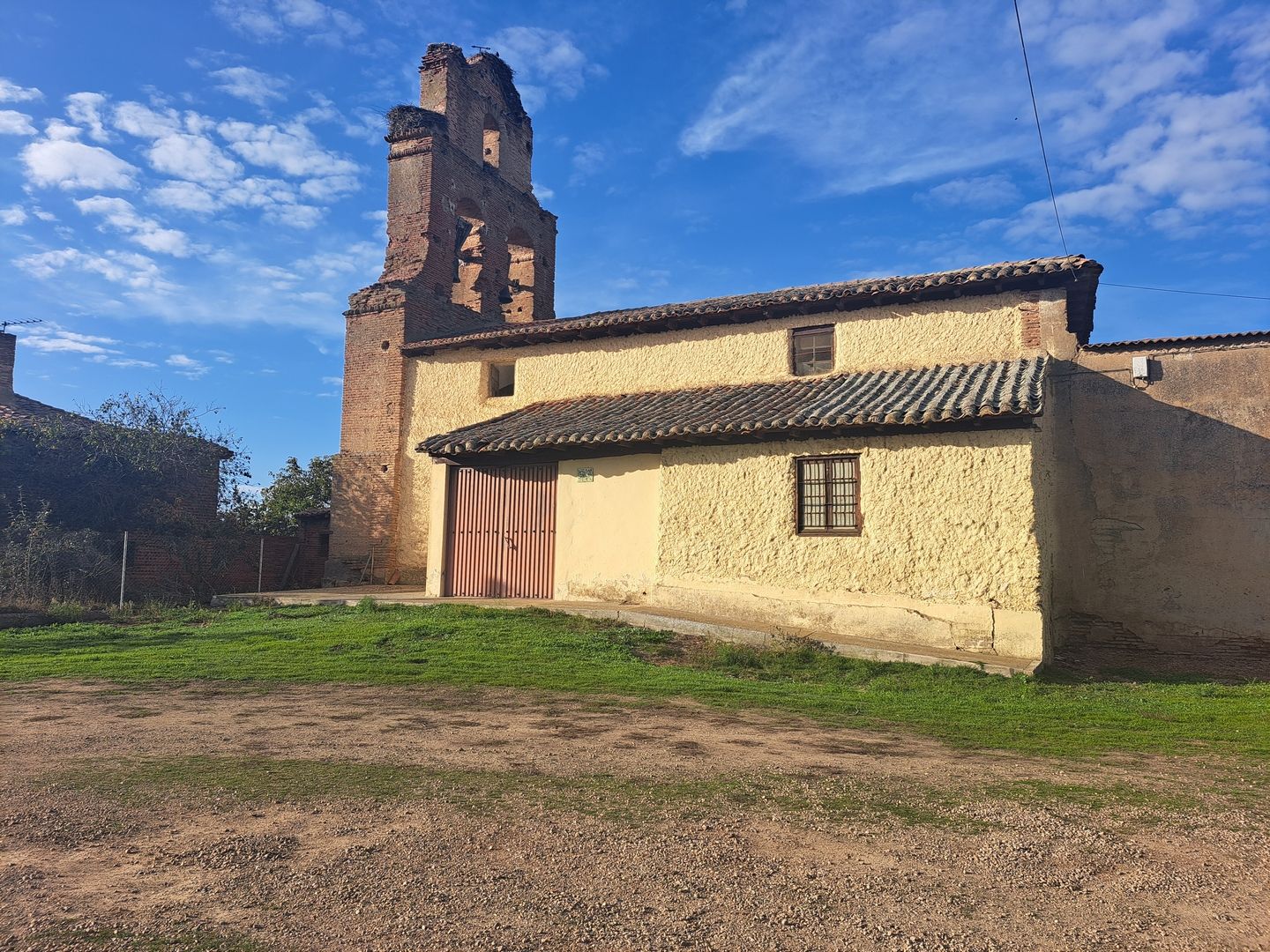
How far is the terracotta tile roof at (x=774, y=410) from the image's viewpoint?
9852mm

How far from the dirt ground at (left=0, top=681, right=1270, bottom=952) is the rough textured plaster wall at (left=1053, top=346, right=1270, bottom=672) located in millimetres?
6763

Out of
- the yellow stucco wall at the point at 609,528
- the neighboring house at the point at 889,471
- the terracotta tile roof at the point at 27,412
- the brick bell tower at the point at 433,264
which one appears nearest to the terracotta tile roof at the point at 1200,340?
the neighboring house at the point at 889,471

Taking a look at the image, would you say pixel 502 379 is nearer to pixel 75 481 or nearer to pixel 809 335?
pixel 809 335

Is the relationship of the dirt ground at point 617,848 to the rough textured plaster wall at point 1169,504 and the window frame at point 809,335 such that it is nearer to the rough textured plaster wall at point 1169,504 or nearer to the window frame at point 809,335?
the rough textured plaster wall at point 1169,504

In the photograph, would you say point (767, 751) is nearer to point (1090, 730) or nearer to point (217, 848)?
point (1090, 730)

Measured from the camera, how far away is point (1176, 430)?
1123 centimetres

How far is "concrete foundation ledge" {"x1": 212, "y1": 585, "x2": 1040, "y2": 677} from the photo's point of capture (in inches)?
346

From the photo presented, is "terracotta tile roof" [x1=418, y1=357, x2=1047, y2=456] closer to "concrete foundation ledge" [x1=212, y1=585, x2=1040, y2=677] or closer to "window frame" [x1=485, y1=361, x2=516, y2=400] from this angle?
"window frame" [x1=485, y1=361, x2=516, y2=400]

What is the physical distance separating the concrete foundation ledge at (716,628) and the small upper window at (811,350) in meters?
5.04

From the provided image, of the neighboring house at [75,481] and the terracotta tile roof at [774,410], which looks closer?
the terracotta tile roof at [774,410]

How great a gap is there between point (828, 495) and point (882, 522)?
31.9 inches

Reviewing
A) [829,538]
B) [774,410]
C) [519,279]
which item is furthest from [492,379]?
[829,538]

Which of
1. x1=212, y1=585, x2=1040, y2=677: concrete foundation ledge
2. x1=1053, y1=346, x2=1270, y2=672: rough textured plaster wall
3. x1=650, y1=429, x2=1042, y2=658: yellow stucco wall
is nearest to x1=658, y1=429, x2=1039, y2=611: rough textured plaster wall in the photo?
x1=650, y1=429, x2=1042, y2=658: yellow stucco wall

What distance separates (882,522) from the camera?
33.2ft
